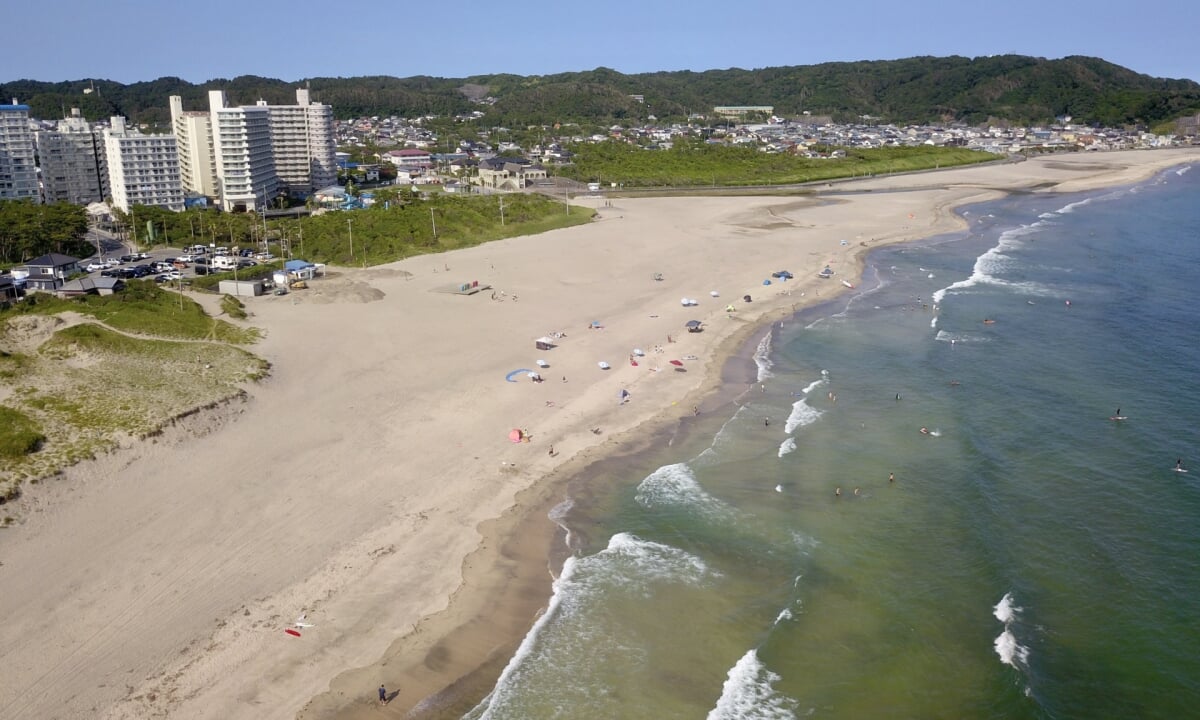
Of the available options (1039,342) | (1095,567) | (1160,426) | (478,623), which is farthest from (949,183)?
(478,623)

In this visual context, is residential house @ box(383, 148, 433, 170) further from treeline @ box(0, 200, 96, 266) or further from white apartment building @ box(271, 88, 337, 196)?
treeline @ box(0, 200, 96, 266)

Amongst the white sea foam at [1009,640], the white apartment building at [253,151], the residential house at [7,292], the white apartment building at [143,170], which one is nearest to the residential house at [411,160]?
the white apartment building at [253,151]

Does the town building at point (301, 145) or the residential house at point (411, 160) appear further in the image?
the residential house at point (411, 160)

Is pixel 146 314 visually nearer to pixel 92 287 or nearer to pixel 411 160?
pixel 92 287

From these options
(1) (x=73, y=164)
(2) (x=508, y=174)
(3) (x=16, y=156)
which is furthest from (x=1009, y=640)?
(1) (x=73, y=164)

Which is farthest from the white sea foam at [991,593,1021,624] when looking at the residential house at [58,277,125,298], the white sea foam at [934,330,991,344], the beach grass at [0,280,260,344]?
the residential house at [58,277,125,298]

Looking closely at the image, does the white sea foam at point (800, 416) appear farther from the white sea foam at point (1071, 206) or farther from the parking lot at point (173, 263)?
the white sea foam at point (1071, 206)
